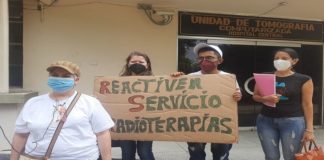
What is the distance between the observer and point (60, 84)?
2.81 metres

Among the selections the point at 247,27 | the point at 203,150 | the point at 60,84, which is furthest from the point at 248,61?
the point at 60,84

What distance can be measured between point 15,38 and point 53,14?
0.81m

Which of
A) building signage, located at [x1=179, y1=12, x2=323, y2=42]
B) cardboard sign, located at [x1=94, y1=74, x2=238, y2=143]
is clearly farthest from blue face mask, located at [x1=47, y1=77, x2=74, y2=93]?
building signage, located at [x1=179, y1=12, x2=323, y2=42]

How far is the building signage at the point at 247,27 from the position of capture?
8164 mm

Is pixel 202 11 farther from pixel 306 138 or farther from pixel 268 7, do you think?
pixel 306 138

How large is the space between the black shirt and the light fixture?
4.14 meters

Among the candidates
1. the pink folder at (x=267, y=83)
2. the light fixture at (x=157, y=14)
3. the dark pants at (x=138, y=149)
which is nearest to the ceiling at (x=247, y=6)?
the light fixture at (x=157, y=14)

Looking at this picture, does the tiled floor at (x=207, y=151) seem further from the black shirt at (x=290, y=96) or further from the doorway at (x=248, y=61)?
the black shirt at (x=290, y=96)

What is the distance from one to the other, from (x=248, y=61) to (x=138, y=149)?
5.25 metres

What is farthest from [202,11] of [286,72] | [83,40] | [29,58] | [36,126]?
[36,126]

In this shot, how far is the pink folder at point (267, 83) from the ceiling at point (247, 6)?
4.15 m

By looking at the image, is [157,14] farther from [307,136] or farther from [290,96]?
[307,136]

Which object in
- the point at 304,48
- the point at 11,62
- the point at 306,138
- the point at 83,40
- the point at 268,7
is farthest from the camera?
the point at 304,48

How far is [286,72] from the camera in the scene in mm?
3844
